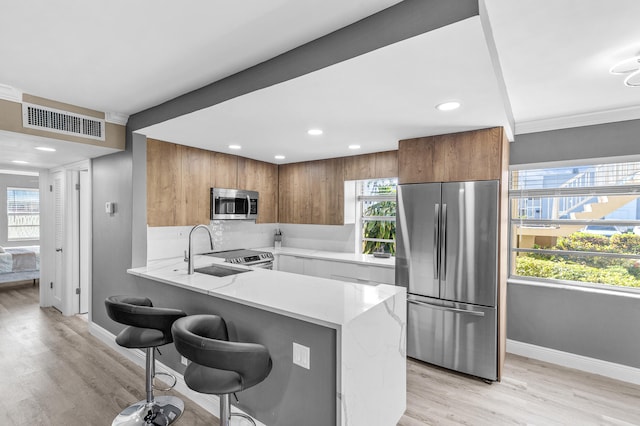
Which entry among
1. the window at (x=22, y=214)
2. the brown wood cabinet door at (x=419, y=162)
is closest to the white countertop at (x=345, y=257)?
the brown wood cabinet door at (x=419, y=162)

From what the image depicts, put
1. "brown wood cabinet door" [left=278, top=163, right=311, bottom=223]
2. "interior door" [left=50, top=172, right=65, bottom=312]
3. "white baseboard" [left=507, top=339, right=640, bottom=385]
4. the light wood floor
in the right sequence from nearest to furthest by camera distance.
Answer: the light wood floor → "white baseboard" [left=507, top=339, right=640, bottom=385] → "interior door" [left=50, top=172, right=65, bottom=312] → "brown wood cabinet door" [left=278, top=163, right=311, bottom=223]

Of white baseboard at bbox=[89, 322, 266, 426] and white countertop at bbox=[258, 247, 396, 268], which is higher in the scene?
white countertop at bbox=[258, 247, 396, 268]

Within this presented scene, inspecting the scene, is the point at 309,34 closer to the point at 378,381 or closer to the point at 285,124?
the point at 285,124

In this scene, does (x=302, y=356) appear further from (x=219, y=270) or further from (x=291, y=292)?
(x=219, y=270)

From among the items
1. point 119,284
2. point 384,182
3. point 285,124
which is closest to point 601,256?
point 384,182

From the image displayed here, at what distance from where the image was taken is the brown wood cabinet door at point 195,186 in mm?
3771

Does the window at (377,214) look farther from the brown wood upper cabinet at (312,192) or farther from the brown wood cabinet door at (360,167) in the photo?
the brown wood upper cabinet at (312,192)

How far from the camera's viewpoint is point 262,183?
193 inches

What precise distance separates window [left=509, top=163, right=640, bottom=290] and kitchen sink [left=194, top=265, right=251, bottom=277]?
10.2ft

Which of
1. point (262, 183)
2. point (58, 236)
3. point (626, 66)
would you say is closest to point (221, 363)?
point (626, 66)

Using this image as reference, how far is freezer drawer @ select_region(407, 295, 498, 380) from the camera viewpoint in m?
2.82

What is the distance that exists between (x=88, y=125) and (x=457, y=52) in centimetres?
327

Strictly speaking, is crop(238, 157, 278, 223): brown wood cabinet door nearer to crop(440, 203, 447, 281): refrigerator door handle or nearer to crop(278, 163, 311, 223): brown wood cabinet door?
crop(278, 163, 311, 223): brown wood cabinet door

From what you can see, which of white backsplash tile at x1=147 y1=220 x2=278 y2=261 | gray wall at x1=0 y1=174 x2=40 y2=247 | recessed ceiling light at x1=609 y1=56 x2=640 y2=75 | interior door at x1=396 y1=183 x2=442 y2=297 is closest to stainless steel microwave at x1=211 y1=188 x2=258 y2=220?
white backsplash tile at x1=147 y1=220 x2=278 y2=261
